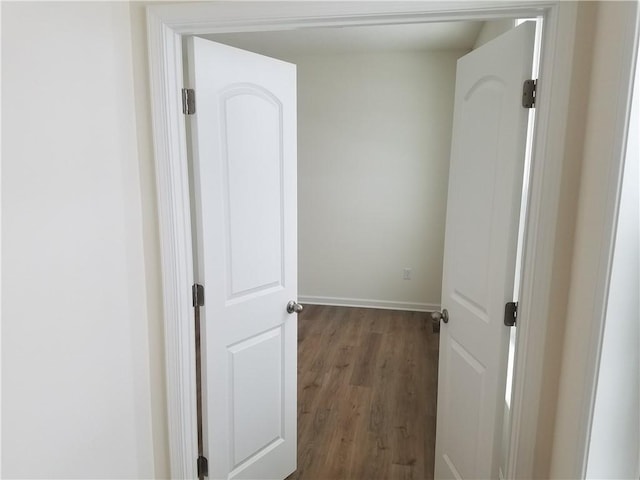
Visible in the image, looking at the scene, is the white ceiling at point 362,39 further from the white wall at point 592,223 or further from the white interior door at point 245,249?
the white wall at point 592,223

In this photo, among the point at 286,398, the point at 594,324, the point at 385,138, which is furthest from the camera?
the point at 385,138

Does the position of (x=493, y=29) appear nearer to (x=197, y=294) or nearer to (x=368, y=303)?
(x=197, y=294)

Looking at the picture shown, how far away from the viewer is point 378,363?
360 centimetres

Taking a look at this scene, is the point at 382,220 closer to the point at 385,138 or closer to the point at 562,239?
the point at 385,138

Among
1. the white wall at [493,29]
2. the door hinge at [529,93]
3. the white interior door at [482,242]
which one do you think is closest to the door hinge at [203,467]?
the white interior door at [482,242]

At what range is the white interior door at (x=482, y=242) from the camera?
152cm

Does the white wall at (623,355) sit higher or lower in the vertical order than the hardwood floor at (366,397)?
higher

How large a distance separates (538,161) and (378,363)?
254cm

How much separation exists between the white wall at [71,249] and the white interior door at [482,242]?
1.26 metres

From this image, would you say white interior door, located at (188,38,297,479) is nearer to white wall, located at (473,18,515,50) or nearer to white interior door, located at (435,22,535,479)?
white interior door, located at (435,22,535,479)

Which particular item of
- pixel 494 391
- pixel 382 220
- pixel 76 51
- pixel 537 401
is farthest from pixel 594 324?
pixel 382 220

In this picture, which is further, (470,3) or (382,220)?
(382,220)

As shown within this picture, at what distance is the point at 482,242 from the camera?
5.59 ft

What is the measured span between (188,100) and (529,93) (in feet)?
3.79
